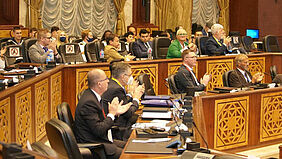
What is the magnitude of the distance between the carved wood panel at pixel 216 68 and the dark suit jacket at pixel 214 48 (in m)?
0.18

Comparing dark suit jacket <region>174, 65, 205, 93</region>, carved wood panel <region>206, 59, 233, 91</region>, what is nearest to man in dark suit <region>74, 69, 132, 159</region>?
dark suit jacket <region>174, 65, 205, 93</region>

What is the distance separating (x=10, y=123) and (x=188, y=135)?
76.8 inches

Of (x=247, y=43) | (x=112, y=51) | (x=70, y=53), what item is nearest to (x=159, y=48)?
(x=112, y=51)

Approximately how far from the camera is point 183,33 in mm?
8906

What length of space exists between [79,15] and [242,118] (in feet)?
32.9

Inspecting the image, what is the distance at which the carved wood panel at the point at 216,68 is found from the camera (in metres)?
8.98

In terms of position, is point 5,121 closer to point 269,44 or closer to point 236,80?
point 236,80

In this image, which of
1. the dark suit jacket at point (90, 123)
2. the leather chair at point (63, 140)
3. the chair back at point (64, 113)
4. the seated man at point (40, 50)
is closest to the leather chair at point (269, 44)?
the seated man at point (40, 50)

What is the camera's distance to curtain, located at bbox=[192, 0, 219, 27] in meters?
18.1

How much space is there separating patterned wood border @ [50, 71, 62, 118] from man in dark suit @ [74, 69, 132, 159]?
2.62m

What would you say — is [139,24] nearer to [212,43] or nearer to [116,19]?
[116,19]

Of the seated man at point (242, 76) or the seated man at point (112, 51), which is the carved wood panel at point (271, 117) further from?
the seated man at point (112, 51)

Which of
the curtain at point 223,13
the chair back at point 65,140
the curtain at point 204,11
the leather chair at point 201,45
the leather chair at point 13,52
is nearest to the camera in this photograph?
the chair back at point 65,140

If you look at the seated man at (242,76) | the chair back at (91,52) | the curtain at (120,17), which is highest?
the curtain at (120,17)
